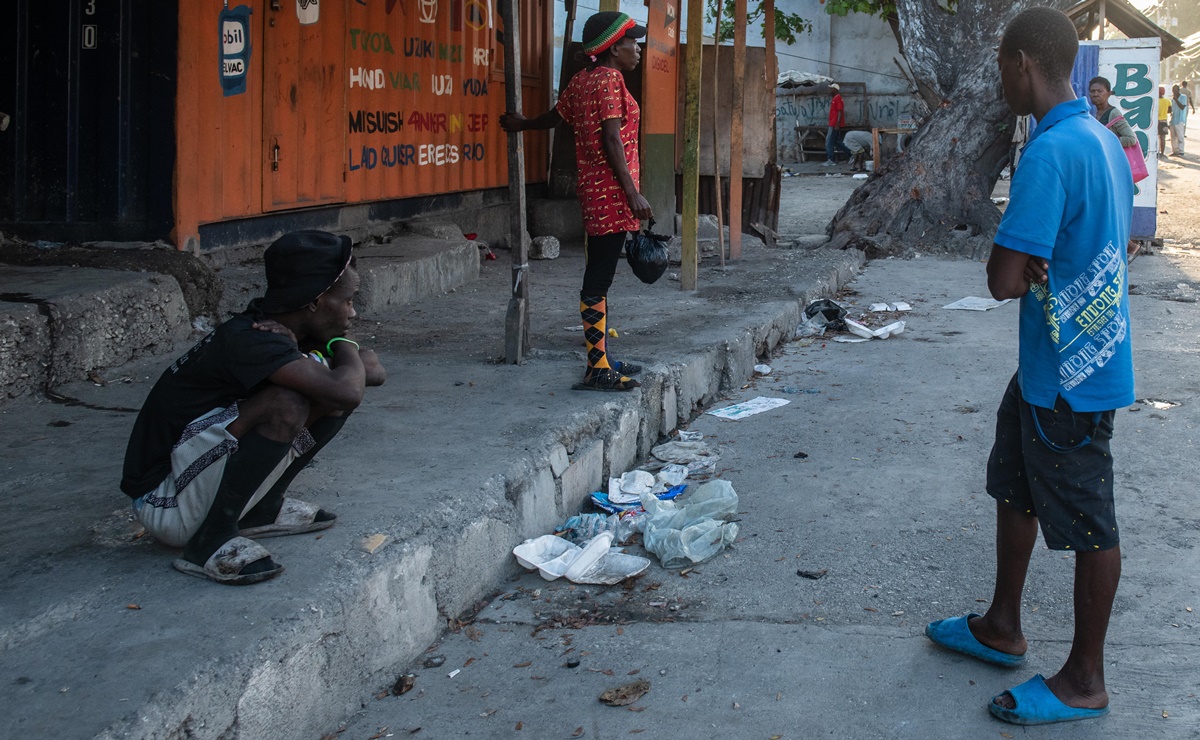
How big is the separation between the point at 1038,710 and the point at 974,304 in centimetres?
640

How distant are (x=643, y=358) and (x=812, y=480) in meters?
1.33

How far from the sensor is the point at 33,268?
17.2 feet

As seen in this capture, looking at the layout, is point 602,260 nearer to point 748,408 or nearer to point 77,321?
point 748,408

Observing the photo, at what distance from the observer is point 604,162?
501 cm

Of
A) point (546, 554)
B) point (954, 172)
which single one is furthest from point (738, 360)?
point (954, 172)

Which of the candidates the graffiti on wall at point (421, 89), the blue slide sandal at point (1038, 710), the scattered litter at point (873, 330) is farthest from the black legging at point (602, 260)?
the graffiti on wall at point (421, 89)

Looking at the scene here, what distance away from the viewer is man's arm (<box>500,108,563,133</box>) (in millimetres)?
5156

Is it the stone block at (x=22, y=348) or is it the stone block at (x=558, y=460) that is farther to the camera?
the stone block at (x=22, y=348)

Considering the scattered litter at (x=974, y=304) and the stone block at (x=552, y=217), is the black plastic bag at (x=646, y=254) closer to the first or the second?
the scattered litter at (x=974, y=304)

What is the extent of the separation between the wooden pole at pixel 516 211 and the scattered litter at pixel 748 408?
105cm

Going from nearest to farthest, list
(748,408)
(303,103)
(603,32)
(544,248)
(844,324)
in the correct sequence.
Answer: (603,32), (748,408), (303,103), (844,324), (544,248)

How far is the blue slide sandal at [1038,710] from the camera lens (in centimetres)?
264

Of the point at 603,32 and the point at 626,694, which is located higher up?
the point at 603,32

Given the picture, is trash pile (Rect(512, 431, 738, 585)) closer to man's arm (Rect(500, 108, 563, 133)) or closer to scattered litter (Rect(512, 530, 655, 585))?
scattered litter (Rect(512, 530, 655, 585))
